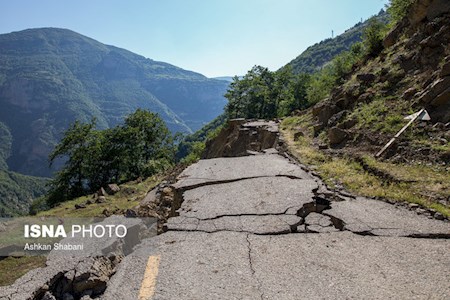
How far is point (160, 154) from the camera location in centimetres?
3953

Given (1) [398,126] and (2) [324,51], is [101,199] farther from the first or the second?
(2) [324,51]

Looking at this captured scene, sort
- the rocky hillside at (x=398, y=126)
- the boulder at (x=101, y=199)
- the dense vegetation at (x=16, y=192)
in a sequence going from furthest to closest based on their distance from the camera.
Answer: the dense vegetation at (x=16, y=192) → the boulder at (x=101, y=199) → the rocky hillside at (x=398, y=126)

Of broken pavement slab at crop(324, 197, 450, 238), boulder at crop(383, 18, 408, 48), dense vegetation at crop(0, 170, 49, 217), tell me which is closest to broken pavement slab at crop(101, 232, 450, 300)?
broken pavement slab at crop(324, 197, 450, 238)

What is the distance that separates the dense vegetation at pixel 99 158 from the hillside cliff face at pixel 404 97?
22.5 meters

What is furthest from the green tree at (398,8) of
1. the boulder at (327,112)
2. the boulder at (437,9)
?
the boulder at (327,112)

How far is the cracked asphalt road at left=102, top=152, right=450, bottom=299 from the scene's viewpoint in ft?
10.8

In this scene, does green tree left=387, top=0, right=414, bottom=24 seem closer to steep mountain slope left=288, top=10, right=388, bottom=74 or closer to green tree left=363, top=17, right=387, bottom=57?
green tree left=363, top=17, right=387, bottom=57

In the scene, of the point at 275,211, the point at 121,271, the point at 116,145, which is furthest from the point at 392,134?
the point at 116,145

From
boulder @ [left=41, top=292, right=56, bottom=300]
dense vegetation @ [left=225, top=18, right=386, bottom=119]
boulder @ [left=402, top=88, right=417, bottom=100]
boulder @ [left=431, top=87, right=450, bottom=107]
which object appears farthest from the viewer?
dense vegetation @ [left=225, top=18, right=386, bottom=119]

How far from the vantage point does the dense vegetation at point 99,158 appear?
33.2 m

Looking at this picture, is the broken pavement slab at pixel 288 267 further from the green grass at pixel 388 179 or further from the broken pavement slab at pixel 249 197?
the green grass at pixel 388 179

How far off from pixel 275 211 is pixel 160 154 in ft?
115

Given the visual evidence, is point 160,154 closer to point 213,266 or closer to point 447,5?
point 447,5

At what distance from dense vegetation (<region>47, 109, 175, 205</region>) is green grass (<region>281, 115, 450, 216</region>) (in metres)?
24.7
